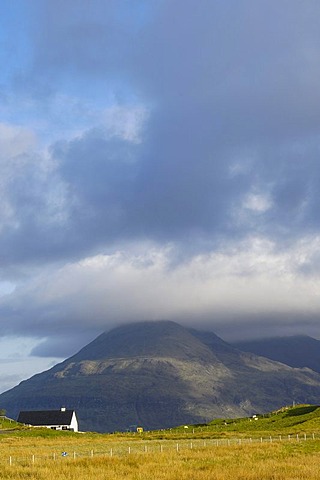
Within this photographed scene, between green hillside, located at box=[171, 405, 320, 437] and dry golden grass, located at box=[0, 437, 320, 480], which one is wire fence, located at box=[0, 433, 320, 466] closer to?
dry golden grass, located at box=[0, 437, 320, 480]

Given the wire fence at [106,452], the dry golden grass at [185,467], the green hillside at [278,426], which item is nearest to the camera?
the dry golden grass at [185,467]

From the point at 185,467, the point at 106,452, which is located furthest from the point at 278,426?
the point at 185,467

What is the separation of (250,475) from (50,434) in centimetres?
10708

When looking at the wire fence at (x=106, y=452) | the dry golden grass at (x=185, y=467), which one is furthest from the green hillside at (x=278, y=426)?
the dry golden grass at (x=185, y=467)

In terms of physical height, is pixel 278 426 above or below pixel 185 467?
above

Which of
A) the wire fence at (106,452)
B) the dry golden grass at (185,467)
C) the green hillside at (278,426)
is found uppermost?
the green hillside at (278,426)

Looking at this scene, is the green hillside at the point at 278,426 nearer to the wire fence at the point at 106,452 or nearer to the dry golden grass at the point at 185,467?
the wire fence at the point at 106,452

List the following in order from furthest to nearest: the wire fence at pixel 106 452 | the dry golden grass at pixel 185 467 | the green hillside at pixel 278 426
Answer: the green hillside at pixel 278 426 < the wire fence at pixel 106 452 < the dry golden grass at pixel 185 467

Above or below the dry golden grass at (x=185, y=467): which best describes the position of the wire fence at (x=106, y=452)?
above

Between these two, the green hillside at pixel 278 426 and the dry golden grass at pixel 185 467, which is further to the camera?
the green hillside at pixel 278 426

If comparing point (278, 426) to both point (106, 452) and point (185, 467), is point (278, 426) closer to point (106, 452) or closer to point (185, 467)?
point (106, 452)

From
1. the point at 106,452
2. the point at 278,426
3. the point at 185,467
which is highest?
the point at 278,426

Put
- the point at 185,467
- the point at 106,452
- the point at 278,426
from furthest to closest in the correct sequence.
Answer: the point at 278,426, the point at 106,452, the point at 185,467

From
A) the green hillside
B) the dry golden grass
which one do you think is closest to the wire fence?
the dry golden grass
